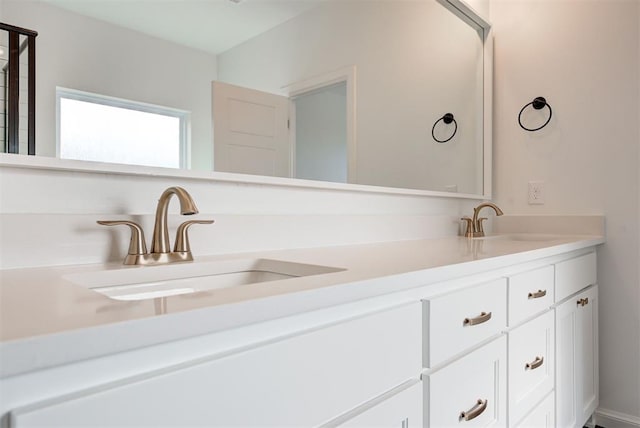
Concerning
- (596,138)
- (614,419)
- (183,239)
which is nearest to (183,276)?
(183,239)

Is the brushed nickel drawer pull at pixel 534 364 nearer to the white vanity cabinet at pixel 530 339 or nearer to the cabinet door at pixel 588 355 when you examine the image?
the white vanity cabinet at pixel 530 339

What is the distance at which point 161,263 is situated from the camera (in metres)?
0.89

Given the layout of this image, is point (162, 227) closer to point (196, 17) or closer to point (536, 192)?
point (196, 17)

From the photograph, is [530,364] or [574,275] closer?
[530,364]

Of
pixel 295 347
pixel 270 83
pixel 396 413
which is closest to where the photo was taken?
pixel 295 347

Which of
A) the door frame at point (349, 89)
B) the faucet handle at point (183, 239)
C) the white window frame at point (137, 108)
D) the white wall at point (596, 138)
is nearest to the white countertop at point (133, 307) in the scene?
the faucet handle at point (183, 239)

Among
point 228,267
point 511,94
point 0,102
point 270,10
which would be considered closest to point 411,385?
point 228,267

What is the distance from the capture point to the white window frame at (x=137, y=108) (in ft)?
2.70

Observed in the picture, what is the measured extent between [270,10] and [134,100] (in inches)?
19.9

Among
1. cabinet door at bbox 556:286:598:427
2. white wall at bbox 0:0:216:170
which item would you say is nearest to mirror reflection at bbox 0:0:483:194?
white wall at bbox 0:0:216:170

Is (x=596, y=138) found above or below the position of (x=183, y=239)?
above

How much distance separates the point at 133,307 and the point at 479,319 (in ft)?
2.56

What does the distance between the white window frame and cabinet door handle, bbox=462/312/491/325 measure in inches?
28.9

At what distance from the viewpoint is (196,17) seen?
1.04 m
